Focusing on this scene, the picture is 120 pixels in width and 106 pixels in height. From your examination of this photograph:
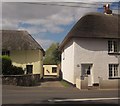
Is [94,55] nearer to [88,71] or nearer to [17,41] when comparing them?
[88,71]

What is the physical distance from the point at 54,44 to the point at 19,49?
5462 cm

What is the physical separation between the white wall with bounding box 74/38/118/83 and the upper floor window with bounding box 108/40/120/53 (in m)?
0.58

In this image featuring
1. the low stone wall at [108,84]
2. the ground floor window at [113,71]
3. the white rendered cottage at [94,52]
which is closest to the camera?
the low stone wall at [108,84]

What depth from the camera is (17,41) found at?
117ft

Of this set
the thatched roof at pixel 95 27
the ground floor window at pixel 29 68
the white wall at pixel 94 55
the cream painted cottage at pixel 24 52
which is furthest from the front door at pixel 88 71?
the ground floor window at pixel 29 68

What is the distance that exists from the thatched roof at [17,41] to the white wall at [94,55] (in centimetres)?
952

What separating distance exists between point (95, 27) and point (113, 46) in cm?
263

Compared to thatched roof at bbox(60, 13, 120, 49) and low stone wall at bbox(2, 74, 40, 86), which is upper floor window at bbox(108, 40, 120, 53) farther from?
low stone wall at bbox(2, 74, 40, 86)

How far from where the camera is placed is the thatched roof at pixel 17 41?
34.5 metres

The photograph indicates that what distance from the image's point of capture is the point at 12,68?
28.4 meters

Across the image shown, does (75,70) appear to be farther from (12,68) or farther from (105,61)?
(12,68)

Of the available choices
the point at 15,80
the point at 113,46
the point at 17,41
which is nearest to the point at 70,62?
the point at 113,46

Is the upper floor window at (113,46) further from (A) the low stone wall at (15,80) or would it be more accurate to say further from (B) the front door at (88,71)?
(A) the low stone wall at (15,80)

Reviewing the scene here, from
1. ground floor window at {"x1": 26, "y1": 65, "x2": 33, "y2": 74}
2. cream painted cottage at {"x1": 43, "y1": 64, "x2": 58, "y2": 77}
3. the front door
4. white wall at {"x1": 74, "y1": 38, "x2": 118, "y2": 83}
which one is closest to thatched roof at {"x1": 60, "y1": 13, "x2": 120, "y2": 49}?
white wall at {"x1": 74, "y1": 38, "x2": 118, "y2": 83}
